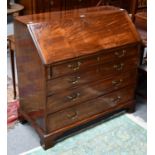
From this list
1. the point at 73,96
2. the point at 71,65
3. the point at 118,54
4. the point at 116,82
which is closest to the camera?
the point at 71,65

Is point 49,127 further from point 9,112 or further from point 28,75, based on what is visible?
point 9,112

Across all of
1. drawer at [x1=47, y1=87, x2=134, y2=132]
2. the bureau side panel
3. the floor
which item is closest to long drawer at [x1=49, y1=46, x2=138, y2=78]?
the bureau side panel

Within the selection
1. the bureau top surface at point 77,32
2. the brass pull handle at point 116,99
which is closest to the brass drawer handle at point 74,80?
the bureau top surface at point 77,32

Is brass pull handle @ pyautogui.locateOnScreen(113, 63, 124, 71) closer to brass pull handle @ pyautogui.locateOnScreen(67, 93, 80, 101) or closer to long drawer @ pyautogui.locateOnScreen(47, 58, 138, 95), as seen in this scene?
long drawer @ pyautogui.locateOnScreen(47, 58, 138, 95)

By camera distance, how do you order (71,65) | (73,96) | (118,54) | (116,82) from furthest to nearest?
(116,82) → (118,54) → (73,96) → (71,65)

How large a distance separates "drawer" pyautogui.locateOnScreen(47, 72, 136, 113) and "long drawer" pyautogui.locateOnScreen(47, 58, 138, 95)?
40 mm

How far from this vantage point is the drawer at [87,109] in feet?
6.33

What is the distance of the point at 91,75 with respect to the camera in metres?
1.96

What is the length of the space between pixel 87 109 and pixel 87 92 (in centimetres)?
16

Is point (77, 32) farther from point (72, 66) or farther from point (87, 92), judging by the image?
point (87, 92)

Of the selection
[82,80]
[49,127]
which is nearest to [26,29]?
[82,80]

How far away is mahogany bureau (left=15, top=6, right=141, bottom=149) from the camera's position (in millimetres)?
1749

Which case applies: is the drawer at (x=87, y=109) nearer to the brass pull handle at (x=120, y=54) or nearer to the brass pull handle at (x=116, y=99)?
the brass pull handle at (x=116, y=99)

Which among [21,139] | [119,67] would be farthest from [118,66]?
[21,139]
